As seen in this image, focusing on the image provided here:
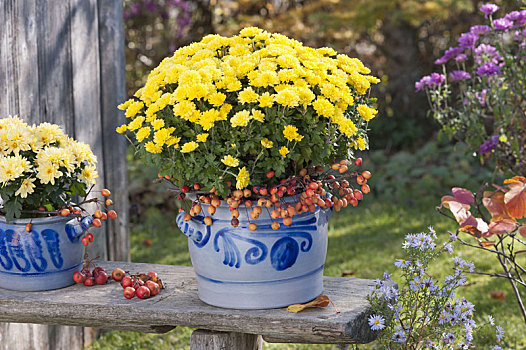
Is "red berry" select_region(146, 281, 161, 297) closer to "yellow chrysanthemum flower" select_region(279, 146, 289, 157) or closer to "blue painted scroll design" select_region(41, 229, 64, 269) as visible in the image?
"blue painted scroll design" select_region(41, 229, 64, 269)

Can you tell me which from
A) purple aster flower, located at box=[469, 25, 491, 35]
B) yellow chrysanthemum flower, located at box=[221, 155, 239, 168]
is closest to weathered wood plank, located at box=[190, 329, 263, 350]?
yellow chrysanthemum flower, located at box=[221, 155, 239, 168]

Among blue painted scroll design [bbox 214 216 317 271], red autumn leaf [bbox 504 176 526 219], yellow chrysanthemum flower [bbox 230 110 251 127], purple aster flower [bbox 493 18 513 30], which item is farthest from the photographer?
purple aster flower [bbox 493 18 513 30]

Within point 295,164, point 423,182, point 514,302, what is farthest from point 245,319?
point 423,182

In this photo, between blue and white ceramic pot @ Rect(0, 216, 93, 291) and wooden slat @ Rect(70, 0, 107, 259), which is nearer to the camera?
blue and white ceramic pot @ Rect(0, 216, 93, 291)

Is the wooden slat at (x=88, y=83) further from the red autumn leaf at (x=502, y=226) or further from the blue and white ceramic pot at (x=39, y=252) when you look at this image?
the red autumn leaf at (x=502, y=226)

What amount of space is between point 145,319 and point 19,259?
0.46 meters

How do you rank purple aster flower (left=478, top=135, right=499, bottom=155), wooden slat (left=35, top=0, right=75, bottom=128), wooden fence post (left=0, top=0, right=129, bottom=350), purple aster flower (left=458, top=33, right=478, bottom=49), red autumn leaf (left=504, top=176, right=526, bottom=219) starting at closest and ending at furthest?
red autumn leaf (left=504, top=176, right=526, bottom=219) → wooden fence post (left=0, top=0, right=129, bottom=350) → wooden slat (left=35, top=0, right=75, bottom=128) → purple aster flower (left=458, top=33, right=478, bottom=49) → purple aster flower (left=478, top=135, right=499, bottom=155)

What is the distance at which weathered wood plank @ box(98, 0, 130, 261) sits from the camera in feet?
9.93

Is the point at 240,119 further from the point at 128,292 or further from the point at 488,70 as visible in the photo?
the point at 488,70

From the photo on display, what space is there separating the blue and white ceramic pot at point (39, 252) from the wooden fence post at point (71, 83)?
58 centimetres

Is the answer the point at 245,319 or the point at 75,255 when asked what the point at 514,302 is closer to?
the point at 245,319

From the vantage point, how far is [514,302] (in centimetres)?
330

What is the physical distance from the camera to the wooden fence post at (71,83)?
2.45 meters

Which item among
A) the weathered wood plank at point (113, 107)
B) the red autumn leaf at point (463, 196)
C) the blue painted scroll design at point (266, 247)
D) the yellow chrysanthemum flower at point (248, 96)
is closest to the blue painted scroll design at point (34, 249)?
the blue painted scroll design at point (266, 247)
